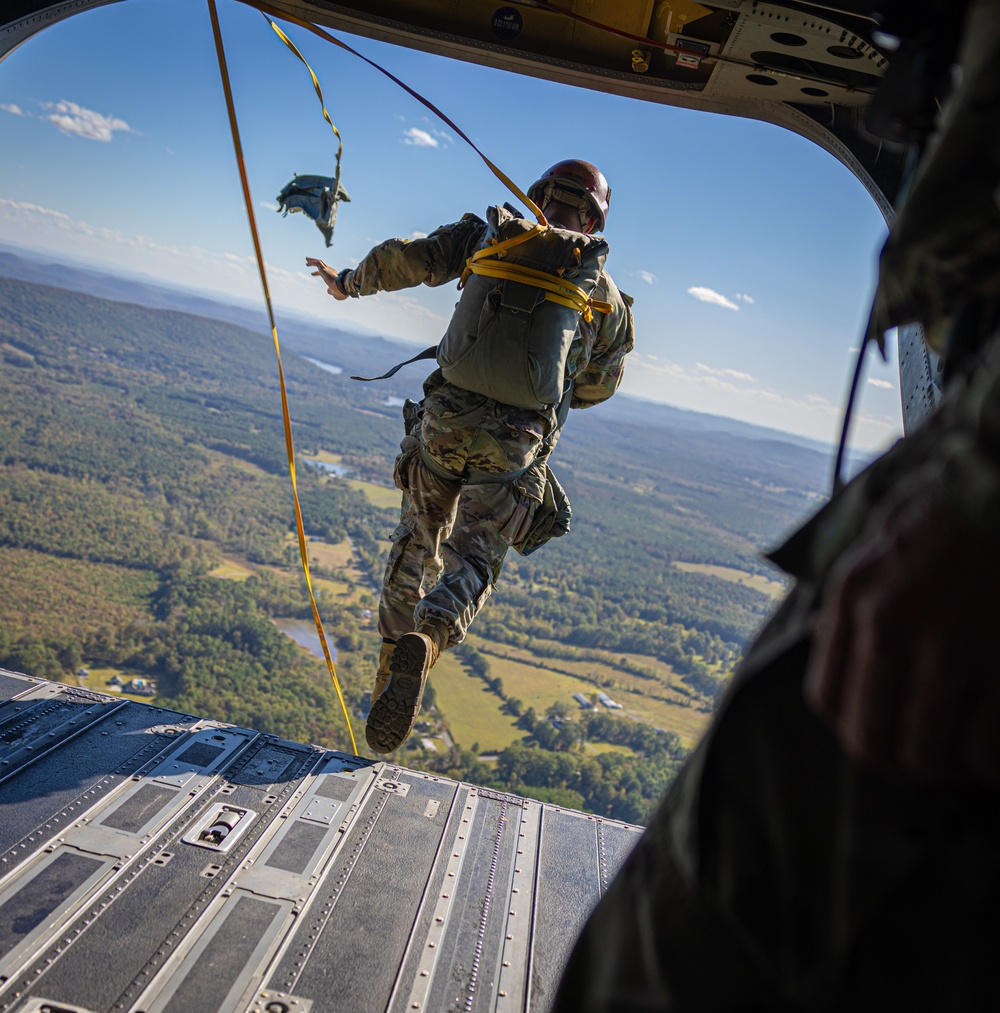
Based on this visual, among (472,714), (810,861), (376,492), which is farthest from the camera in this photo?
(376,492)

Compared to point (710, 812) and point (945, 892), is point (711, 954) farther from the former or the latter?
point (945, 892)

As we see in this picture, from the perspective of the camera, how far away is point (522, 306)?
3.65 m

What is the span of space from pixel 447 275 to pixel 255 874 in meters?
3.19

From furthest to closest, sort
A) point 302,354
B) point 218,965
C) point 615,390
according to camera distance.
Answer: point 302,354 → point 615,390 → point 218,965

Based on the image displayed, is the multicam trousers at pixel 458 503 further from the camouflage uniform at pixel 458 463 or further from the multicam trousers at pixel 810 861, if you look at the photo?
the multicam trousers at pixel 810 861

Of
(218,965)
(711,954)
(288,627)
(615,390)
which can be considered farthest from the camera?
(288,627)

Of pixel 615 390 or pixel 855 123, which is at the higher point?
pixel 855 123

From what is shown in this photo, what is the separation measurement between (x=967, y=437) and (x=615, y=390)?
3.57m

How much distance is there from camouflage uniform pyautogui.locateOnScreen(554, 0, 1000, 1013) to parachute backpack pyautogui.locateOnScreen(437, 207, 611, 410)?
2529 mm

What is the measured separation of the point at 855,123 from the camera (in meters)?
4.09

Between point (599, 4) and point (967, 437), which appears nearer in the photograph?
point (967, 437)

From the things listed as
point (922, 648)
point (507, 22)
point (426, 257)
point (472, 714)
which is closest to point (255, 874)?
point (426, 257)

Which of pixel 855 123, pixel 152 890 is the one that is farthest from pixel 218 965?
pixel 855 123

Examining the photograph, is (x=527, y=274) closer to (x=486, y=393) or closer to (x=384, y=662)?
(x=486, y=393)
